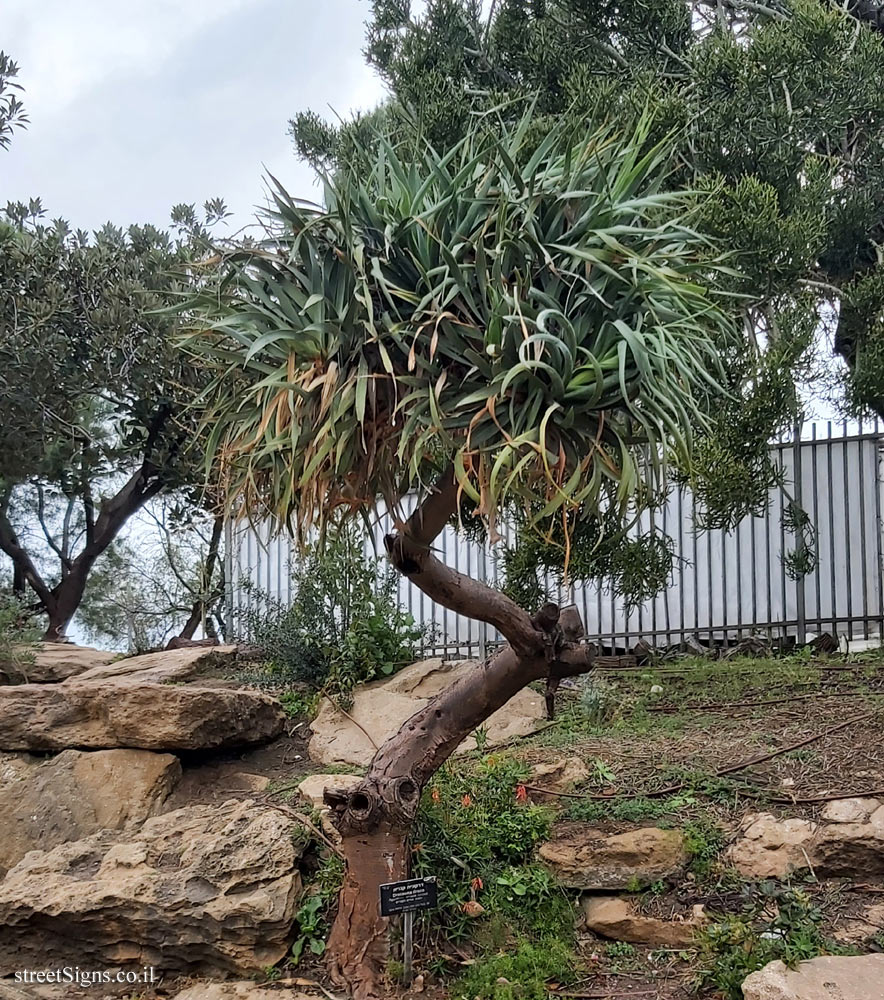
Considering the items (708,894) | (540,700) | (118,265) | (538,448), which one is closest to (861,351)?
(540,700)

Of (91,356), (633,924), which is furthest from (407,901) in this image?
(91,356)

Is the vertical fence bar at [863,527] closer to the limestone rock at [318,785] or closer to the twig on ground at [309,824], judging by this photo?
the limestone rock at [318,785]

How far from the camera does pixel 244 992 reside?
4.38m

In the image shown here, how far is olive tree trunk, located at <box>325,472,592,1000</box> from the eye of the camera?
4.21 m

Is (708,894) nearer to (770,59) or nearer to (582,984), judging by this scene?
(582,984)

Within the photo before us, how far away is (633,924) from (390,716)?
113 inches

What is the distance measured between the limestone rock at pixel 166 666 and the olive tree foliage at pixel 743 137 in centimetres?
300

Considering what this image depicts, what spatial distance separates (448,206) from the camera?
3.88 m

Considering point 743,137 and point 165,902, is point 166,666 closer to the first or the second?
point 165,902

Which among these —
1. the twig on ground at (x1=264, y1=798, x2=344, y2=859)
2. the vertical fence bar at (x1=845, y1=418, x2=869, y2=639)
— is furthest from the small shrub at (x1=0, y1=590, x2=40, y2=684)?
the vertical fence bar at (x1=845, y1=418, x2=869, y2=639)

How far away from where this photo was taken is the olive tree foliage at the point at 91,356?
10.8 m

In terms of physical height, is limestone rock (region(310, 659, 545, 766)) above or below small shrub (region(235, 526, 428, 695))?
below

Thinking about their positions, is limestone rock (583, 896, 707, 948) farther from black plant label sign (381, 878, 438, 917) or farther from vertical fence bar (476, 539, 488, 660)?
vertical fence bar (476, 539, 488, 660)

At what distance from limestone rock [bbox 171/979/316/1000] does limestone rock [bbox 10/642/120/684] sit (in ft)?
15.0
